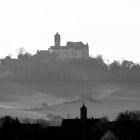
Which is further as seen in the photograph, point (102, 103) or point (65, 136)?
point (102, 103)

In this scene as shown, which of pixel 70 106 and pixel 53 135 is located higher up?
pixel 70 106

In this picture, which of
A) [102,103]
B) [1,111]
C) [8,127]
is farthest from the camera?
[102,103]

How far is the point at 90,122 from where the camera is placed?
74062mm

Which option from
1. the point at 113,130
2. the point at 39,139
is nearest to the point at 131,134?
the point at 113,130

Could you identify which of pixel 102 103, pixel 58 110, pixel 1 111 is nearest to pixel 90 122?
pixel 1 111

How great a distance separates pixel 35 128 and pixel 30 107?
121m

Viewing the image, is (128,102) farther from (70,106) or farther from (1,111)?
(1,111)

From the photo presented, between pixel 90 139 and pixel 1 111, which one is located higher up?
pixel 1 111

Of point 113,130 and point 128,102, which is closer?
point 113,130

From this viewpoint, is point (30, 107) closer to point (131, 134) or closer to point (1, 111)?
point (1, 111)

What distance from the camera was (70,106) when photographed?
187500 mm

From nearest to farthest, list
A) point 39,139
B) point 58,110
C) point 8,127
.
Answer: point 39,139, point 8,127, point 58,110

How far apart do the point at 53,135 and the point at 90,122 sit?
6.39 m

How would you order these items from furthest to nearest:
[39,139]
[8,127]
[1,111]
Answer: [1,111] < [8,127] < [39,139]
